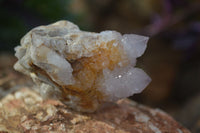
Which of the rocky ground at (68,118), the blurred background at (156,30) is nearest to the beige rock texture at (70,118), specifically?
the rocky ground at (68,118)

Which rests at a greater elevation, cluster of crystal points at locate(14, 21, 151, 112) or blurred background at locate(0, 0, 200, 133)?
blurred background at locate(0, 0, 200, 133)

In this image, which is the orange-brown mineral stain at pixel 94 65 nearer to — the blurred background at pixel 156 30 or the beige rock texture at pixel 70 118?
the beige rock texture at pixel 70 118

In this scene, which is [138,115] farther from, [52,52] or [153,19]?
[153,19]

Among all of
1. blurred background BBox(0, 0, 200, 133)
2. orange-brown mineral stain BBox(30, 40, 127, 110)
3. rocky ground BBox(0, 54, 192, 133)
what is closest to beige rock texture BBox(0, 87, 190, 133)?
rocky ground BBox(0, 54, 192, 133)

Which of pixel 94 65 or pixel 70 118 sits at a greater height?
pixel 94 65

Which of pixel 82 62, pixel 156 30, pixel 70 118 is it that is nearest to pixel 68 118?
pixel 70 118

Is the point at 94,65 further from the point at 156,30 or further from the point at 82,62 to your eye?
the point at 156,30

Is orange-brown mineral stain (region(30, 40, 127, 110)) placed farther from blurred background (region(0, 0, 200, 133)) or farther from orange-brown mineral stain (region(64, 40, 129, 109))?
blurred background (region(0, 0, 200, 133))
